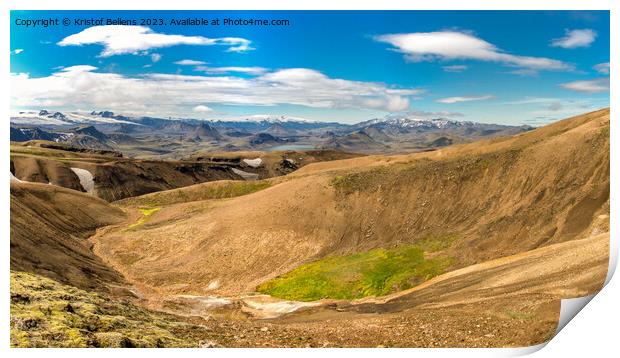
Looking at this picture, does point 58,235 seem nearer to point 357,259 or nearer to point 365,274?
point 357,259

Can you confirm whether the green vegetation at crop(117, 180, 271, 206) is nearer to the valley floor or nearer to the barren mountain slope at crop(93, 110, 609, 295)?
the valley floor

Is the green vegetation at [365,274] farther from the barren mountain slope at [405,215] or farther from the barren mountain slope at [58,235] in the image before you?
the barren mountain slope at [58,235]

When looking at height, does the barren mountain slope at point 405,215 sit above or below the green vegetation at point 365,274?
above

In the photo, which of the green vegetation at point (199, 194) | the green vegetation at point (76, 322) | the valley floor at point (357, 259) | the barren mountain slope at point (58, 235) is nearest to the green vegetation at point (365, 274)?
the valley floor at point (357, 259)

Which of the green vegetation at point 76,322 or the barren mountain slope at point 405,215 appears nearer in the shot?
the green vegetation at point 76,322

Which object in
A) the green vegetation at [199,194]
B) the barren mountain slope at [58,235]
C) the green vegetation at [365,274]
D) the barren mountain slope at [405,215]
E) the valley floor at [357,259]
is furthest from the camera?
the green vegetation at [199,194]

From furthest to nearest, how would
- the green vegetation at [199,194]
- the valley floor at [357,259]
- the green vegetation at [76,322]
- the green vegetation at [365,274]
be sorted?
the green vegetation at [199,194] < the green vegetation at [365,274] < the valley floor at [357,259] < the green vegetation at [76,322]

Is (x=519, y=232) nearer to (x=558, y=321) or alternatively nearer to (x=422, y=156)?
(x=558, y=321)

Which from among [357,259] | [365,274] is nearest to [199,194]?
[357,259]
